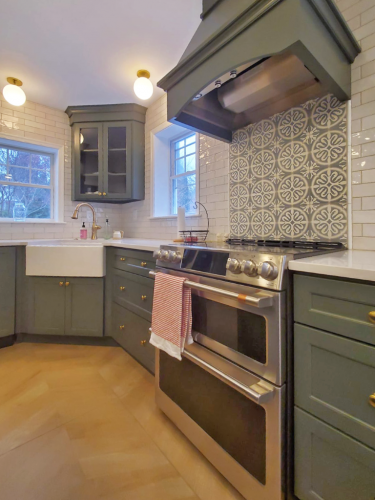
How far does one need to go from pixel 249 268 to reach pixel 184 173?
2064 mm

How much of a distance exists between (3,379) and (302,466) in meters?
1.96

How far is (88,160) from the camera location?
10.2ft

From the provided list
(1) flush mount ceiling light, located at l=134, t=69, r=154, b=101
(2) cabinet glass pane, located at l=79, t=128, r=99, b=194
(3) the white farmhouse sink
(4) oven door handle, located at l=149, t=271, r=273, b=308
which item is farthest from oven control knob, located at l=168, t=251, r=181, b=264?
(2) cabinet glass pane, located at l=79, t=128, r=99, b=194

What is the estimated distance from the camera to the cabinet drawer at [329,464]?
0.73m

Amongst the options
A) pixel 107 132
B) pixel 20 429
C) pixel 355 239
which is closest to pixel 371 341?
pixel 355 239

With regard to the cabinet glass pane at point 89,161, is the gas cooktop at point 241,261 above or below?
below

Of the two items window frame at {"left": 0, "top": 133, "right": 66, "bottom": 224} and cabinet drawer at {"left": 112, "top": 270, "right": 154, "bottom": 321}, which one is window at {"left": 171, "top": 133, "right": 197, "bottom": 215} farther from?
window frame at {"left": 0, "top": 133, "right": 66, "bottom": 224}

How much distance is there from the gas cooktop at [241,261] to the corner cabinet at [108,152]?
188cm

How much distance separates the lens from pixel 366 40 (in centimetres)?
125

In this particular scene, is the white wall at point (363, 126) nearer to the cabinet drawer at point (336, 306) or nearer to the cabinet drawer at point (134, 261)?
the cabinet drawer at point (336, 306)

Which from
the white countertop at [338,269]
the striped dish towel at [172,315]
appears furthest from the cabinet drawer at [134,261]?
the white countertop at [338,269]

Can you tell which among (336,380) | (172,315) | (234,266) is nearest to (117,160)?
(172,315)

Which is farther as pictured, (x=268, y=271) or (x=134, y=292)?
(x=134, y=292)

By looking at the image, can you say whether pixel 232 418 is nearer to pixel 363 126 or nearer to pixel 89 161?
pixel 363 126
